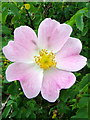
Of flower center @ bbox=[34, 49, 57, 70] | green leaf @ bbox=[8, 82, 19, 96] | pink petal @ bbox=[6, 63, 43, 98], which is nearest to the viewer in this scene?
pink petal @ bbox=[6, 63, 43, 98]

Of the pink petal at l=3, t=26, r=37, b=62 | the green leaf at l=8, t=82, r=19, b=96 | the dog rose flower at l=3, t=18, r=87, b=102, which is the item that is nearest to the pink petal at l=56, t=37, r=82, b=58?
the dog rose flower at l=3, t=18, r=87, b=102

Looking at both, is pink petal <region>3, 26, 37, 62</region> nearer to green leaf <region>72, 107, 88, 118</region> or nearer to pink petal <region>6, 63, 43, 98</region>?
pink petal <region>6, 63, 43, 98</region>

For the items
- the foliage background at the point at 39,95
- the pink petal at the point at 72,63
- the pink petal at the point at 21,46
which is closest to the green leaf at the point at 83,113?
the foliage background at the point at 39,95

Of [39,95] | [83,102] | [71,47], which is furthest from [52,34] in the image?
[39,95]

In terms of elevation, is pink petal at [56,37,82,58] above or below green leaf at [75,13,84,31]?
below

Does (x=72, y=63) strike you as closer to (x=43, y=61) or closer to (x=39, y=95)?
(x=43, y=61)

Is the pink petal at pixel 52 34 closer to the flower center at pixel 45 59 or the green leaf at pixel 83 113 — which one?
the flower center at pixel 45 59

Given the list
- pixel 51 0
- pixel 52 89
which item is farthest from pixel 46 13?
pixel 52 89
